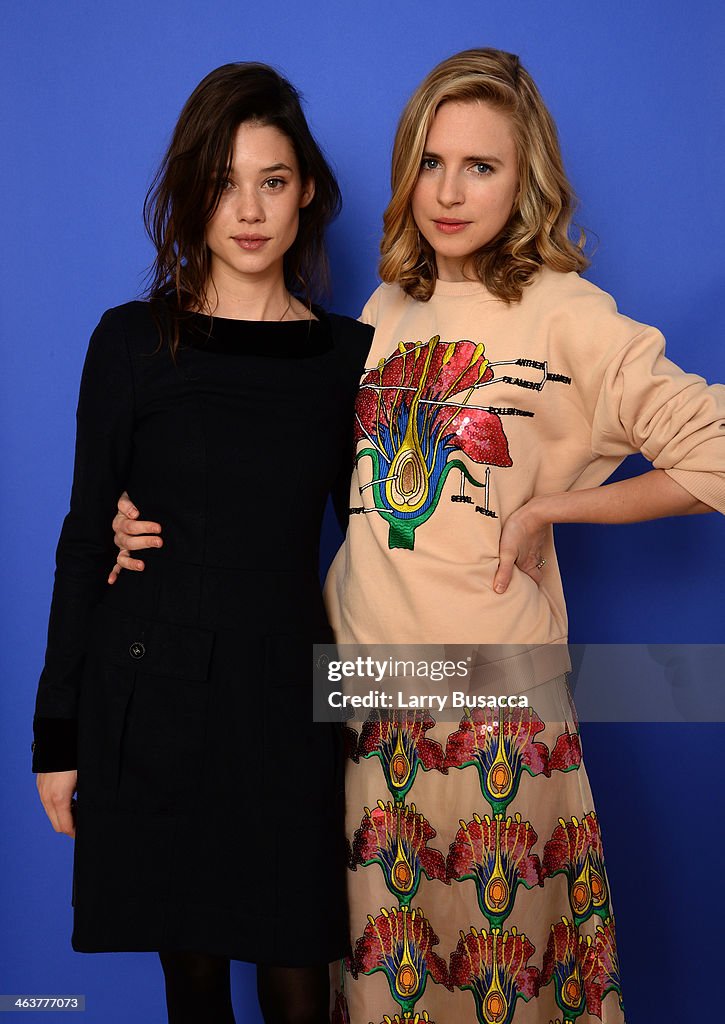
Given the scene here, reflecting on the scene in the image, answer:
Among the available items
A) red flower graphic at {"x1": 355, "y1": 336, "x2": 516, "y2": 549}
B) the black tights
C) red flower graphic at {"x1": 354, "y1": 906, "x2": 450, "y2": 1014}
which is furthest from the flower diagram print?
the black tights

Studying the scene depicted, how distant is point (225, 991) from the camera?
150 cm

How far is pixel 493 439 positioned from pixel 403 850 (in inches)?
22.2

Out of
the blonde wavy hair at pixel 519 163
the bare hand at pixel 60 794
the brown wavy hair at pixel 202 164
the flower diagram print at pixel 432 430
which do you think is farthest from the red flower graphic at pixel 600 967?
the brown wavy hair at pixel 202 164

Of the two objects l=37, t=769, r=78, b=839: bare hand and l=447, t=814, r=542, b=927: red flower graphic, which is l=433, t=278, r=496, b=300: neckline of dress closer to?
l=447, t=814, r=542, b=927: red flower graphic

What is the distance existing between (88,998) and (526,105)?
1.84 m

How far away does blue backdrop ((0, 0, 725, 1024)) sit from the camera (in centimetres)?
181

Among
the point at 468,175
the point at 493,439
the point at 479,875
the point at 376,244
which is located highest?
the point at 376,244

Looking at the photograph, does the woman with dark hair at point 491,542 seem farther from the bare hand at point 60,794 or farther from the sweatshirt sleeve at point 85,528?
the bare hand at point 60,794

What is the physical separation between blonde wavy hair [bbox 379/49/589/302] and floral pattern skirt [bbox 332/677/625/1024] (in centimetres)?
57

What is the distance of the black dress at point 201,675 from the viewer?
4.49 ft

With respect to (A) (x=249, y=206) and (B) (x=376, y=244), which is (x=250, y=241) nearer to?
(A) (x=249, y=206)

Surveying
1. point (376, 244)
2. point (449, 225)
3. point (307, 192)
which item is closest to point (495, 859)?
point (449, 225)

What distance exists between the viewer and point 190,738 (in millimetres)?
1360

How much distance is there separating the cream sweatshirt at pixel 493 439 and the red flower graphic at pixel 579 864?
0.23m
